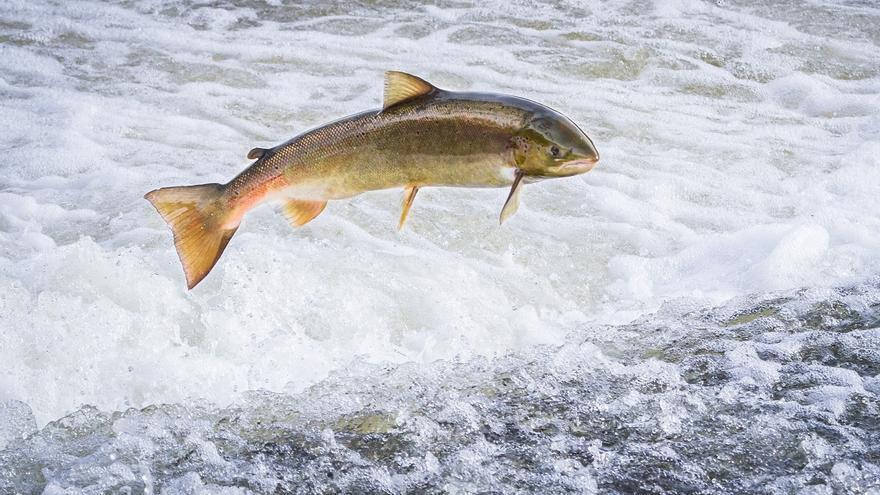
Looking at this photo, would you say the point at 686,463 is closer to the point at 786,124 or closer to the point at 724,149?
the point at 724,149

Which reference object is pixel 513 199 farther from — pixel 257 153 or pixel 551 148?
pixel 257 153

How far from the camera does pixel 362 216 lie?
4258 millimetres

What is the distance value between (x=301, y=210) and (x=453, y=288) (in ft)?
5.72

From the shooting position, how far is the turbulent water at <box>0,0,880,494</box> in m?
2.60

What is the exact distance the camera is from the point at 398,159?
72.4 inches

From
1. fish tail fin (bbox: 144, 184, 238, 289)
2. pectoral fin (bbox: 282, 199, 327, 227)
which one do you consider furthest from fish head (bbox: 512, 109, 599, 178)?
fish tail fin (bbox: 144, 184, 238, 289)

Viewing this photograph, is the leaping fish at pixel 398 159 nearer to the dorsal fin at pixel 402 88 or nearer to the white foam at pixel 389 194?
the dorsal fin at pixel 402 88

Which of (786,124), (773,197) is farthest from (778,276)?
(786,124)

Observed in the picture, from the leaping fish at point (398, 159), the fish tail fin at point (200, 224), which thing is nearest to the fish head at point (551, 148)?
the leaping fish at point (398, 159)

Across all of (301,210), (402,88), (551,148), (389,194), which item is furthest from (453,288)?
(551,148)

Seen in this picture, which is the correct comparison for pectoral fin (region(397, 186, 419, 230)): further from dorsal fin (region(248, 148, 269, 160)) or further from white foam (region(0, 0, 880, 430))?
white foam (region(0, 0, 880, 430))

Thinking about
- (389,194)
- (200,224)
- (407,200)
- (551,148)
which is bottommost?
(389,194)

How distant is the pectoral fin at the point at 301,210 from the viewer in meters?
1.93

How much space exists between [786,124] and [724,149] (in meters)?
Result: 0.60
